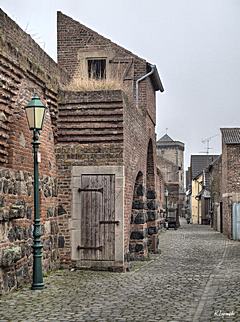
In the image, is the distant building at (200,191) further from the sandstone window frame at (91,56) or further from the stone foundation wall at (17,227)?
the stone foundation wall at (17,227)

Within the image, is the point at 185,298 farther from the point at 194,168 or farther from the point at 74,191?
the point at 194,168

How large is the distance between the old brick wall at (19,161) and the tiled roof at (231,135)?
65.9 ft

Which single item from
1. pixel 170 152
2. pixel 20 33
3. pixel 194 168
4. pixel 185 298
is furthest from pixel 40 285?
pixel 170 152

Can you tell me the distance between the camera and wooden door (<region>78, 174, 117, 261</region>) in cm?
1482

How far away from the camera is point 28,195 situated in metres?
12.6

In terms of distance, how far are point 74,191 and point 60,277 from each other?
2454 millimetres

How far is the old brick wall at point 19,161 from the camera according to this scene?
37.0 ft

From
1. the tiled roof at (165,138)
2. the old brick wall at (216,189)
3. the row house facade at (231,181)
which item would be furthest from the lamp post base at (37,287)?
the tiled roof at (165,138)

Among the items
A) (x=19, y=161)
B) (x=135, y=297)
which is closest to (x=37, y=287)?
(x=135, y=297)

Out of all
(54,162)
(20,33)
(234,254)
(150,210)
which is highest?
(20,33)

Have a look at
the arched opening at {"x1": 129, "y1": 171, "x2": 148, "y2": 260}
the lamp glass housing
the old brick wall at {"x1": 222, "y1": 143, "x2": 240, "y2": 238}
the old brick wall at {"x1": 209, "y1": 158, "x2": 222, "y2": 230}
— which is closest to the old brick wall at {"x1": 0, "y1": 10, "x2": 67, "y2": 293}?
the lamp glass housing

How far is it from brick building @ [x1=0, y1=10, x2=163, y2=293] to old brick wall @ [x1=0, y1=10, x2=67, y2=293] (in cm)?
2

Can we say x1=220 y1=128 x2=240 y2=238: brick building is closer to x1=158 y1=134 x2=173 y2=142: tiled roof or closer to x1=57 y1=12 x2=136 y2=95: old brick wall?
x1=57 y1=12 x2=136 y2=95: old brick wall

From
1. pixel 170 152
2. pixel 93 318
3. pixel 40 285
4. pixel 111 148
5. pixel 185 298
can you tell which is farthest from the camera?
pixel 170 152
